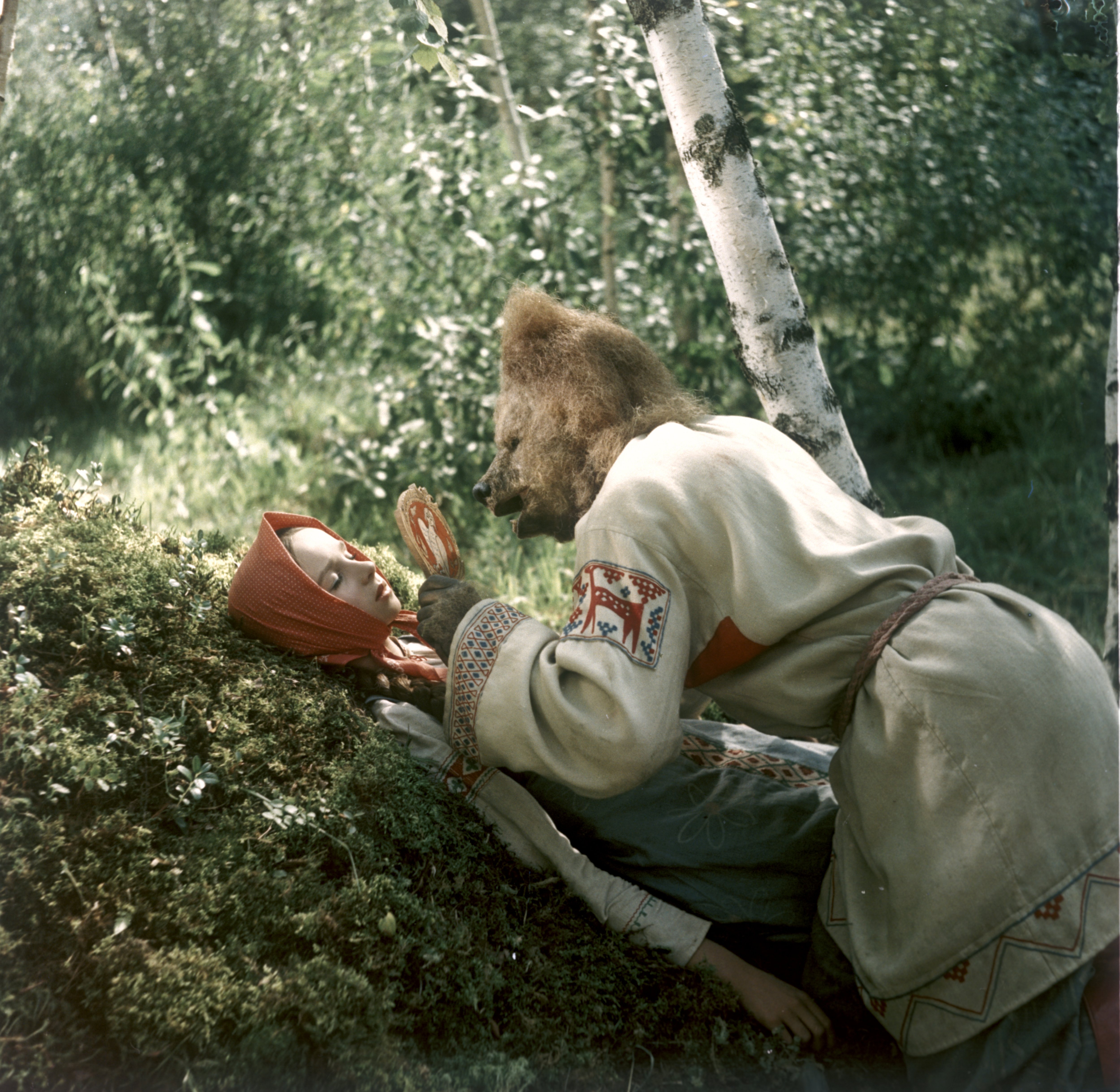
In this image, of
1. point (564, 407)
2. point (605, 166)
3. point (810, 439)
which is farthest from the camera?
point (605, 166)

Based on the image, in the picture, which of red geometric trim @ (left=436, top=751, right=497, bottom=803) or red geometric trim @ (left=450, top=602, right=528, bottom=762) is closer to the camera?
red geometric trim @ (left=450, top=602, right=528, bottom=762)

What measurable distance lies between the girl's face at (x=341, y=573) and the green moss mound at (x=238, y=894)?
208 mm

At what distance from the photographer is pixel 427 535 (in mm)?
2709

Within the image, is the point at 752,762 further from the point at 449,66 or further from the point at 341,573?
the point at 449,66

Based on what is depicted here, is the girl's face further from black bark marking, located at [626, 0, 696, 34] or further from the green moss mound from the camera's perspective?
black bark marking, located at [626, 0, 696, 34]

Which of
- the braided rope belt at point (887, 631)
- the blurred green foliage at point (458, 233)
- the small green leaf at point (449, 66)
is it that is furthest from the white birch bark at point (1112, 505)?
the blurred green foliage at point (458, 233)

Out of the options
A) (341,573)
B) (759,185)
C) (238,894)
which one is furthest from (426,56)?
(238,894)

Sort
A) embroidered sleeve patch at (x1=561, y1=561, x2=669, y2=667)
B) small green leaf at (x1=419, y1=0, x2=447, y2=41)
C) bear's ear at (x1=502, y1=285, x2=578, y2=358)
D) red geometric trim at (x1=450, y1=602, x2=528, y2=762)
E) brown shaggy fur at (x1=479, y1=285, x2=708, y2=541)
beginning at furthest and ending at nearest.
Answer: small green leaf at (x1=419, y1=0, x2=447, y2=41), bear's ear at (x1=502, y1=285, x2=578, y2=358), brown shaggy fur at (x1=479, y1=285, x2=708, y2=541), red geometric trim at (x1=450, y1=602, x2=528, y2=762), embroidered sleeve patch at (x1=561, y1=561, x2=669, y2=667)

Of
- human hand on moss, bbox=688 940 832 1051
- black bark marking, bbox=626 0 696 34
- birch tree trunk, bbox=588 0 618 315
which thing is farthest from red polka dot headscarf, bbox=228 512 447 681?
birch tree trunk, bbox=588 0 618 315

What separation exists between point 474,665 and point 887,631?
88 cm

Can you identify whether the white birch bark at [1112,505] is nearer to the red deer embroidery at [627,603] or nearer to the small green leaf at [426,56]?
the red deer embroidery at [627,603]

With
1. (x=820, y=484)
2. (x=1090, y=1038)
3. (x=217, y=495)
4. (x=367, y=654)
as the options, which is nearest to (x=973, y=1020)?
(x=1090, y=1038)

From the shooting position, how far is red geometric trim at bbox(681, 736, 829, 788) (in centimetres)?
254

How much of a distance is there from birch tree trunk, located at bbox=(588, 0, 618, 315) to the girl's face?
2604 mm
